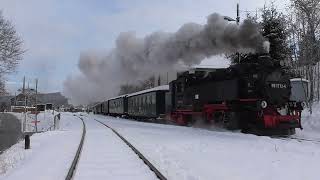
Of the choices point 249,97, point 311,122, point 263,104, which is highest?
point 249,97

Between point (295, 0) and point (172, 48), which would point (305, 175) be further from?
point (295, 0)

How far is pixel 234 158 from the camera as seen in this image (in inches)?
480

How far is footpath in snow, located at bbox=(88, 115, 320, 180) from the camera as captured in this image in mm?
9648

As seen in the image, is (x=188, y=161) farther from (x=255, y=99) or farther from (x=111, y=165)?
(x=255, y=99)

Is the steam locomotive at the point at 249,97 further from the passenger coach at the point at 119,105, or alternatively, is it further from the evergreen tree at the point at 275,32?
the passenger coach at the point at 119,105

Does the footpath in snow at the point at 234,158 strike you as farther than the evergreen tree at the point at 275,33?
No

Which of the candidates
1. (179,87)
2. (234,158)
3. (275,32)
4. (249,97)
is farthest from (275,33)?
(234,158)

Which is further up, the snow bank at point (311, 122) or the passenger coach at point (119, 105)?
the passenger coach at point (119, 105)

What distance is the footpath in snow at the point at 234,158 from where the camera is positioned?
965 centimetres

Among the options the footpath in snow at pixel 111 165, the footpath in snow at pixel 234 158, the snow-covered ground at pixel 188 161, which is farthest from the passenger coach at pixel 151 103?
the footpath in snow at pixel 111 165

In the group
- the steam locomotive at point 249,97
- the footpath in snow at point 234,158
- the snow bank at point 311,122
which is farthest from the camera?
the snow bank at point 311,122

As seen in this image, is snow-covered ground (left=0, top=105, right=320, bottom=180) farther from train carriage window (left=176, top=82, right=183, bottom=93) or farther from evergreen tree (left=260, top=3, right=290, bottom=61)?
evergreen tree (left=260, top=3, right=290, bottom=61)

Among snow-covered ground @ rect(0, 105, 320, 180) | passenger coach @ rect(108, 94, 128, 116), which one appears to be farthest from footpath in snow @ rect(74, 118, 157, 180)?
passenger coach @ rect(108, 94, 128, 116)

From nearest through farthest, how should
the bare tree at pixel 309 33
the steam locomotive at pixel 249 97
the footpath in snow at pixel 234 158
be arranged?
the footpath in snow at pixel 234 158, the steam locomotive at pixel 249 97, the bare tree at pixel 309 33
